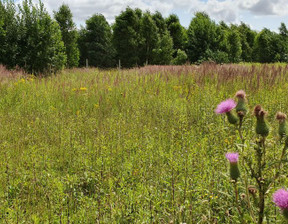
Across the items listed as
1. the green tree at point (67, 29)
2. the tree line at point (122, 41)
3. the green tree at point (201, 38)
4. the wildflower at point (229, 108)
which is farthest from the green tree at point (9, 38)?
the wildflower at point (229, 108)

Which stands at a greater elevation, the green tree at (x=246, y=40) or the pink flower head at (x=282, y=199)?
the green tree at (x=246, y=40)

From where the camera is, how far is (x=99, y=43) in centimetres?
2392

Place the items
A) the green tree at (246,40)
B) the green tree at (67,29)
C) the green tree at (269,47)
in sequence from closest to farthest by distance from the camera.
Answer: the green tree at (67,29) → the green tree at (269,47) → the green tree at (246,40)

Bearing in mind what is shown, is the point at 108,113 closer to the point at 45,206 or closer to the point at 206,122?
the point at 206,122

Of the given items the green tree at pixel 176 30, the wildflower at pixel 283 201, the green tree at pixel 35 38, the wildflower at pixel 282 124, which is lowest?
the wildflower at pixel 283 201

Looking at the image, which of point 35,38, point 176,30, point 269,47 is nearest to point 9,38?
A: point 35,38

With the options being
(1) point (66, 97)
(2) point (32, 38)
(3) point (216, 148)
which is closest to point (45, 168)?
(3) point (216, 148)

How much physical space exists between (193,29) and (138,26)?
454 centimetres

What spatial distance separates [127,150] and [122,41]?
58.6 ft

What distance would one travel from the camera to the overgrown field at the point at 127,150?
7.61ft

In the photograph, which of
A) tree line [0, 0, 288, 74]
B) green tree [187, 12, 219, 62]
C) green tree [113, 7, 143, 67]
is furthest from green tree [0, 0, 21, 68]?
green tree [187, 12, 219, 62]

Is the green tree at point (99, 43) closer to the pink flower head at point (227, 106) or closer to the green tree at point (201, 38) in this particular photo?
the green tree at point (201, 38)

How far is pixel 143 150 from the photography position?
12.0 ft

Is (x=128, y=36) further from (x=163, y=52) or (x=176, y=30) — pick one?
(x=176, y=30)
